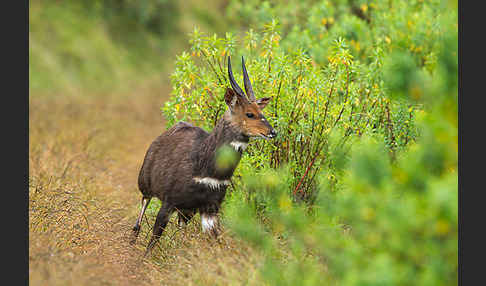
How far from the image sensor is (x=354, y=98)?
26.0 ft

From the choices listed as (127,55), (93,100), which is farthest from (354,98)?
(127,55)

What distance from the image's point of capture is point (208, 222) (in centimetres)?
702

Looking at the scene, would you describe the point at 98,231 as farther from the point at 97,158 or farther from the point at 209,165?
the point at 97,158

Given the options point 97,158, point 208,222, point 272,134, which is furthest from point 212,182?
point 97,158

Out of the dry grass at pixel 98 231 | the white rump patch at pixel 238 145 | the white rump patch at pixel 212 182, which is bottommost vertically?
the dry grass at pixel 98 231

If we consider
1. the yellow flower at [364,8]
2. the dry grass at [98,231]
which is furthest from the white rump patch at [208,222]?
the yellow flower at [364,8]

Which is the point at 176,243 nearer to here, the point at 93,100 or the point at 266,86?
the point at 266,86

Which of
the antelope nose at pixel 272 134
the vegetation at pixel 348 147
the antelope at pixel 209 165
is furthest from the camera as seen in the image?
the antelope at pixel 209 165

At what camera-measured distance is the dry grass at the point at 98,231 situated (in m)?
5.73

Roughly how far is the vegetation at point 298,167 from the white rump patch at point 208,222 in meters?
0.17

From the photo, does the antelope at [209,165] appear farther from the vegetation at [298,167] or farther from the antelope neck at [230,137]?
the vegetation at [298,167]

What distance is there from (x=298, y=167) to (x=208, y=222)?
1538mm

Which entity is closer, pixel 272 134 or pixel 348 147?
pixel 348 147

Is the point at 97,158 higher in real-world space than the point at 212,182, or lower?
higher
